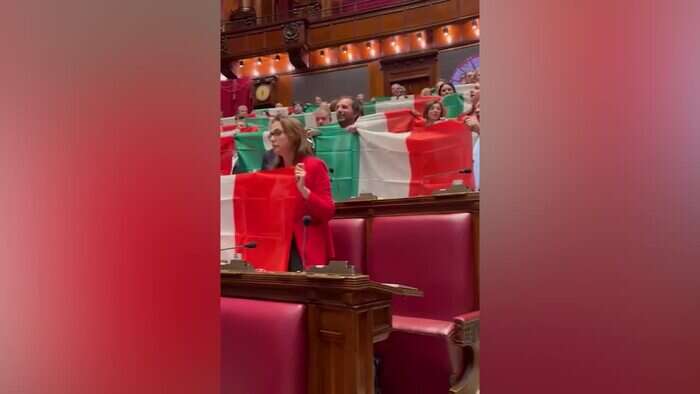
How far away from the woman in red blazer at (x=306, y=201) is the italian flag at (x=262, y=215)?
20 mm

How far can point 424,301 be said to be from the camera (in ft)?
3.75

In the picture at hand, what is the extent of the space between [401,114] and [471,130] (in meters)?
0.33

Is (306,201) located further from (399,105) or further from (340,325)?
(399,105)

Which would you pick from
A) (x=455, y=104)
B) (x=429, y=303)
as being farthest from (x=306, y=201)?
(x=455, y=104)

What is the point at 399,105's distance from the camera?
6.82ft

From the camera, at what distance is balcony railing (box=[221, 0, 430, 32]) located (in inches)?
157

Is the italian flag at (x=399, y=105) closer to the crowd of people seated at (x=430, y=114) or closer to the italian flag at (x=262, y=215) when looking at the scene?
the crowd of people seated at (x=430, y=114)

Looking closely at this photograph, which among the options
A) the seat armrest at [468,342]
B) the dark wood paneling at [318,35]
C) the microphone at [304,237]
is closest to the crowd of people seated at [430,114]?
the microphone at [304,237]

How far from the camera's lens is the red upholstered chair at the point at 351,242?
128cm
